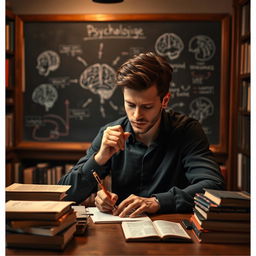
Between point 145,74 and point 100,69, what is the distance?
213 cm

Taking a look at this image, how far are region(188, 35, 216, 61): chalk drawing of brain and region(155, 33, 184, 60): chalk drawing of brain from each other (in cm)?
10

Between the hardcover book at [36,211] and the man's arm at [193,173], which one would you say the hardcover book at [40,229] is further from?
the man's arm at [193,173]

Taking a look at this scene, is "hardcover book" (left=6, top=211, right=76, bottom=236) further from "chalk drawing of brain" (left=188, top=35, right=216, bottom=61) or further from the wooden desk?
"chalk drawing of brain" (left=188, top=35, right=216, bottom=61)

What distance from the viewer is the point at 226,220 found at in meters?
1.39

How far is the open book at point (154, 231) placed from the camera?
1.38 metres

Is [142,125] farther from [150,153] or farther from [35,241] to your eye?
[35,241]

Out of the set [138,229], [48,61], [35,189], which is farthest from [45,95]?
[138,229]

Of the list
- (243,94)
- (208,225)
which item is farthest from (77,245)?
(243,94)

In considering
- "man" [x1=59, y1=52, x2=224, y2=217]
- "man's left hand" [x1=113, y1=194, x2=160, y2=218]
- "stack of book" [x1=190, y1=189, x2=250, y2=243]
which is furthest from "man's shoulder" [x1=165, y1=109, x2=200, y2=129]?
"stack of book" [x1=190, y1=189, x2=250, y2=243]

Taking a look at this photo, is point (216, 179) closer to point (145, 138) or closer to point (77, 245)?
point (145, 138)

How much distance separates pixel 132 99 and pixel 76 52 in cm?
225

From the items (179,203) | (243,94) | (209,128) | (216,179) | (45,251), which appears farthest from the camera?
(209,128)

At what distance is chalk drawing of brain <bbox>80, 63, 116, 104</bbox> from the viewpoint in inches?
161

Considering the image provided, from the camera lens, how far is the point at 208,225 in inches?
55.1
